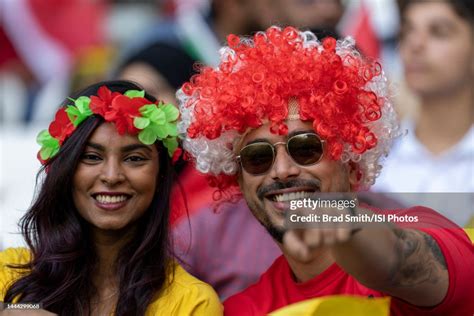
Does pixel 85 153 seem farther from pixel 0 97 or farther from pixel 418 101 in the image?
pixel 0 97

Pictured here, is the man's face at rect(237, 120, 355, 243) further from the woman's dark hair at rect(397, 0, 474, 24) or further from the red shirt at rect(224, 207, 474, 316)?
the woman's dark hair at rect(397, 0, 474, 24)

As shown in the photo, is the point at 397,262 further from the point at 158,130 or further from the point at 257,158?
the point at 158,130

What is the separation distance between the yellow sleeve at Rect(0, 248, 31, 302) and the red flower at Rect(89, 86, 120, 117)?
2.41ft

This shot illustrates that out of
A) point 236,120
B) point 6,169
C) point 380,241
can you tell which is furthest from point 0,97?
point 380,241

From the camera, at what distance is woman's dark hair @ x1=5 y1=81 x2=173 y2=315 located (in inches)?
159

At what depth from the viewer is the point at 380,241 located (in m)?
2.95

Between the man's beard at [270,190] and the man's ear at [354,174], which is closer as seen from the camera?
the man's beard at [270,190]

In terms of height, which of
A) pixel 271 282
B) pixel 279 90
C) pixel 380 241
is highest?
pixel 279 90

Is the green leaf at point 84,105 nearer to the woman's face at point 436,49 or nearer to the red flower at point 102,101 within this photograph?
the red flower at point 102,101

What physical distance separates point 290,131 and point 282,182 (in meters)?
0.22

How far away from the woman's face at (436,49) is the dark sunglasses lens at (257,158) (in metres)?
1.94

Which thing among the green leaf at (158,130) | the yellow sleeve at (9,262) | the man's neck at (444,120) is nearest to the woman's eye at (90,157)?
the green leaf at (158,130)

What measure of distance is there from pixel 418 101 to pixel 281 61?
1.85m

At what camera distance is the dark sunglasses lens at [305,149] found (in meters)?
3.90
